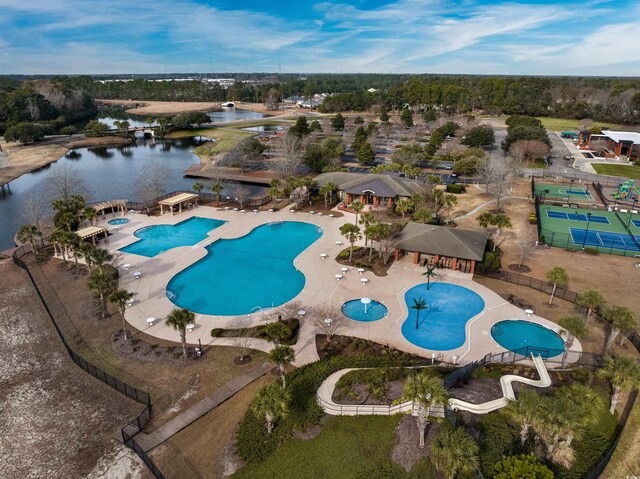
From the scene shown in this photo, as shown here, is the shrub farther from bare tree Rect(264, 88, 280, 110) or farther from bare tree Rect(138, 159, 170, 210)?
bare tree Rect(264, 88, 280, 110)

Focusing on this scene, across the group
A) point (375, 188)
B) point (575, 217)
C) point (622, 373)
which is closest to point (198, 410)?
point (622, 373)

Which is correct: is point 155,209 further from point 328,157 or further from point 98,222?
point 328,157

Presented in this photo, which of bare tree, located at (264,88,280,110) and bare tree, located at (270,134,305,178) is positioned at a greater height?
bare tree, located at (264,88,280,110)

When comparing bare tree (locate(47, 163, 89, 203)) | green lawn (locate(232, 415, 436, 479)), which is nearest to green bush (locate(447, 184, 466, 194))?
green lawn (locate(232, 415, 436, 479))

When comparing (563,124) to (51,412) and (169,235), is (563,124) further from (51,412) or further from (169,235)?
(51,412)

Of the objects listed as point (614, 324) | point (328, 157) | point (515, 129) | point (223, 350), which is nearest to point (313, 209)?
point (328, 157)

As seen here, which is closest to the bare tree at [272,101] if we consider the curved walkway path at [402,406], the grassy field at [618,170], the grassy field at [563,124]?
the grassy field at [563,124]
